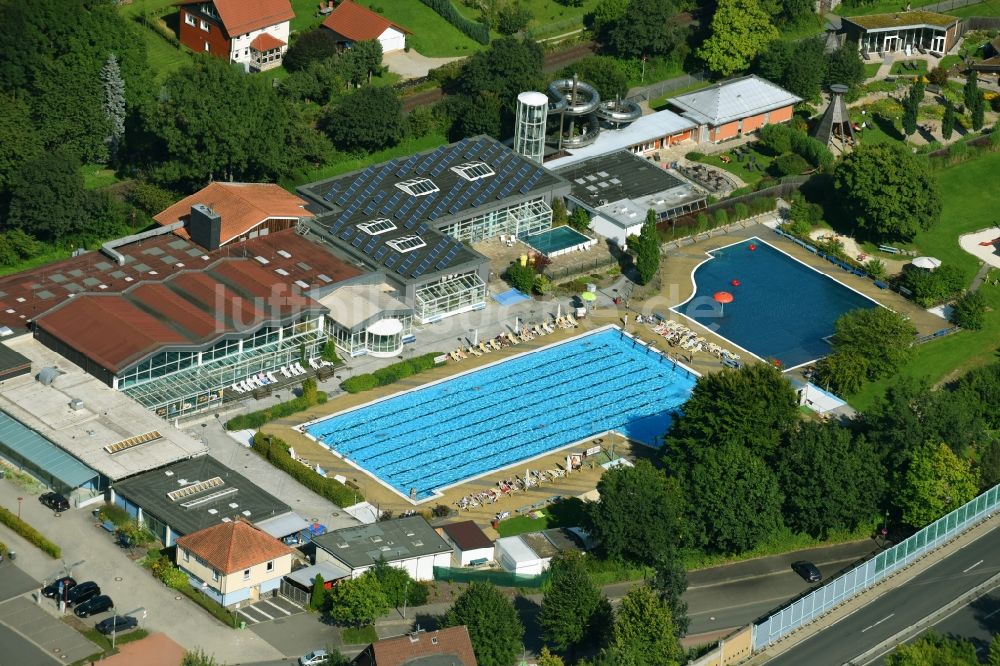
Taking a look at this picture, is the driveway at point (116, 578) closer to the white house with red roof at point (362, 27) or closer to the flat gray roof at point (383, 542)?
the flat gray roof at point (383, 542)

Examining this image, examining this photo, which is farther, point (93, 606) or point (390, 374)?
point (390, 374)

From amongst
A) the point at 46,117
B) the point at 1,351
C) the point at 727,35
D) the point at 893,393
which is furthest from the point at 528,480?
the point at 727,35

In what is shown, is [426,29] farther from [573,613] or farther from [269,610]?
[573,613]

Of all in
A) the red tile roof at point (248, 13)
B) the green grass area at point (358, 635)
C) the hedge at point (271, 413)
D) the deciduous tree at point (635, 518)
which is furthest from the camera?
the red tile roof at point (248, 13)

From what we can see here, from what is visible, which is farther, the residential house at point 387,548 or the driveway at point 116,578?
the residential house at point 387,548

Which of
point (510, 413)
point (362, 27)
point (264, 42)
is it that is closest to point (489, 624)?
point (510, 413)

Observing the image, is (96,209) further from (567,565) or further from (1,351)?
(567,565)

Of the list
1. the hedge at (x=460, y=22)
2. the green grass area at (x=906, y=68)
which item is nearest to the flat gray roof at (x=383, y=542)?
the hedge at (x=460, y=22)
